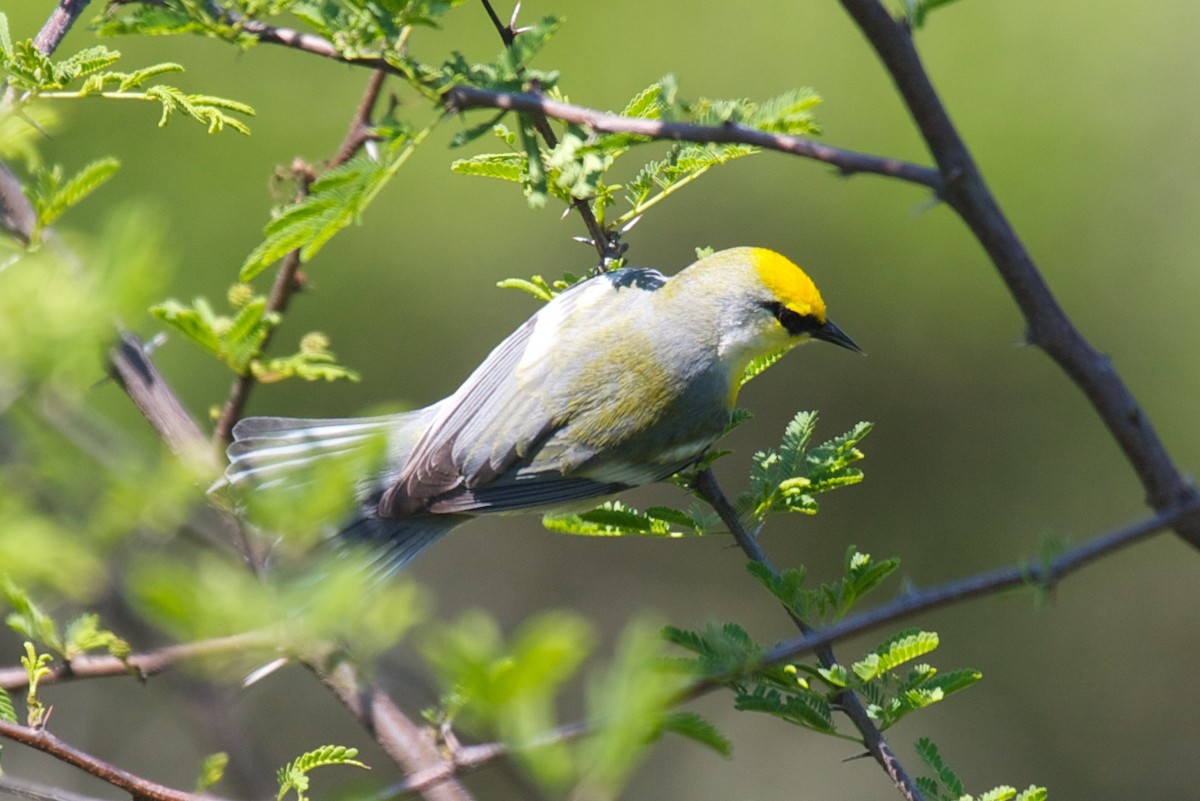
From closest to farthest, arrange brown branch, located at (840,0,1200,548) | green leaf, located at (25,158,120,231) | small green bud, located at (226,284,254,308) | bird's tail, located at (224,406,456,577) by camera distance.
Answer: brown branch, located at (840,0,1200,548), green leaf, located at (25,158,120,231), small green bud, located at (226,284,254,308), bird's tail, located at (224,406,456,577)

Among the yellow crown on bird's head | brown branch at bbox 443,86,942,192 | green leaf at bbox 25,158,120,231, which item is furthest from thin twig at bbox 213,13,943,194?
the yellow crown on bird's head

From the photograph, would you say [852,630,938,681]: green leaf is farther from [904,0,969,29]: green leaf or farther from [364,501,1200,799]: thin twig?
[904,0,969,29]: green leaf

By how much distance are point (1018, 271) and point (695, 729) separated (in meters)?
0.71

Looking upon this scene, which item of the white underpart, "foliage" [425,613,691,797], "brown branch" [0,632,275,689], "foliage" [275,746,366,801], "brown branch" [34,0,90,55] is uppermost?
"brown branch" [34,0,90,55]

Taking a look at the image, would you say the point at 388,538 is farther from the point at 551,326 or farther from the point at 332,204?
the point at 332,204

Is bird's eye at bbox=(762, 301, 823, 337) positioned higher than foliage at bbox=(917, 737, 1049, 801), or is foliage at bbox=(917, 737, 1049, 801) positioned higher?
bird's eye at bbox=(762, 301, 823, 337)

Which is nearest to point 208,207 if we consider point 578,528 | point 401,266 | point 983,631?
point 401,266

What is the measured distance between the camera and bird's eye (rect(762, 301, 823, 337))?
10.2 ft

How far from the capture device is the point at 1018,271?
1.50 meters

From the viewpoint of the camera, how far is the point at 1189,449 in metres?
6.13

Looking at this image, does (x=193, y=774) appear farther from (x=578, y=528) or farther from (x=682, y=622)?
(x=578, y=528)

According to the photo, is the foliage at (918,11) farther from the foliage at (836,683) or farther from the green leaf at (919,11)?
the foliage at (836,683)

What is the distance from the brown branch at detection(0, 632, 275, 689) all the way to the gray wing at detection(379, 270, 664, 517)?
1197mm

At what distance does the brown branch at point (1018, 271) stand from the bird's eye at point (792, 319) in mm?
1606
